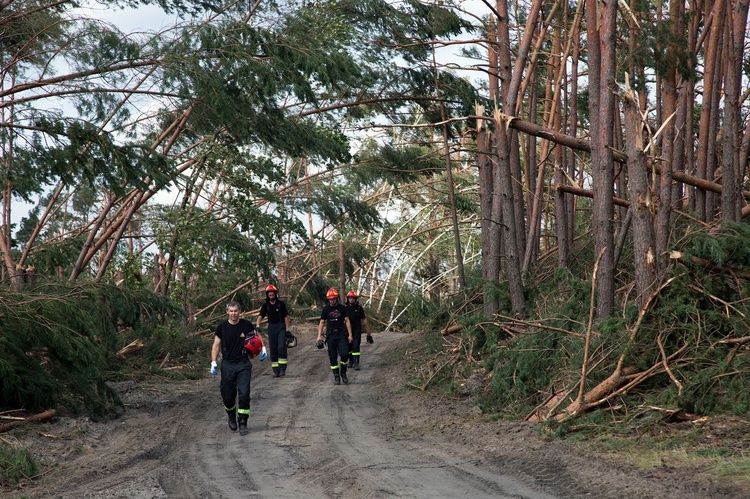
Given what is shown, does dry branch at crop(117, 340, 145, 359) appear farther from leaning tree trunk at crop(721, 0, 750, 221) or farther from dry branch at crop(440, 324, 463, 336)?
leaning tree trunk at crop(721, 0, 750, 221)

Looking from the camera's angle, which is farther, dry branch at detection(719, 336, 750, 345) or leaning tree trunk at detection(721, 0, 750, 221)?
leaning tree trunk at detection(721, 0, 750, 221)

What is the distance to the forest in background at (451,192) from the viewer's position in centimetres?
1054

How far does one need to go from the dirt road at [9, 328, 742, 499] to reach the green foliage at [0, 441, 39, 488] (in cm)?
17

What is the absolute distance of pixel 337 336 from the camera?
16.2m

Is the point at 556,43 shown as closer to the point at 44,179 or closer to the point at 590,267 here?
the point at 590,267

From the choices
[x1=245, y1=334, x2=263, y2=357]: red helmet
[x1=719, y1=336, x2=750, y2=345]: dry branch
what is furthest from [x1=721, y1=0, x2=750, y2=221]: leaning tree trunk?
[x1=245, y1=334, x2=263, y2=357]: red helmet

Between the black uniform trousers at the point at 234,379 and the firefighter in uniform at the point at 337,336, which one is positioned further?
the firefighter in uniform at the point at 337,336

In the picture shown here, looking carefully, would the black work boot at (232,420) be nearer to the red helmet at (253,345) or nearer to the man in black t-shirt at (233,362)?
the man in black t-shirt at (233,362)

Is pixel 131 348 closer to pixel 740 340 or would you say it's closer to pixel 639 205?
pixel 639 205

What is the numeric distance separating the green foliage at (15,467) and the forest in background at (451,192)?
1.66 m

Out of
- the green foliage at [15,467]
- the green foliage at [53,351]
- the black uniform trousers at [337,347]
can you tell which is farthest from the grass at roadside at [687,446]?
the black uniform trousers at [337,347]

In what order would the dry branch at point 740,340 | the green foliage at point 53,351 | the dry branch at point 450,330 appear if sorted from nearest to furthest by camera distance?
the dry branch at point 740,340 < the green foliage at point 53,351 < the dry branch at point 450,330

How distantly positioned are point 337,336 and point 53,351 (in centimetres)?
640

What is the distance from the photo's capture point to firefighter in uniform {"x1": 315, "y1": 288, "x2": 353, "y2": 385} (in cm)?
1627
